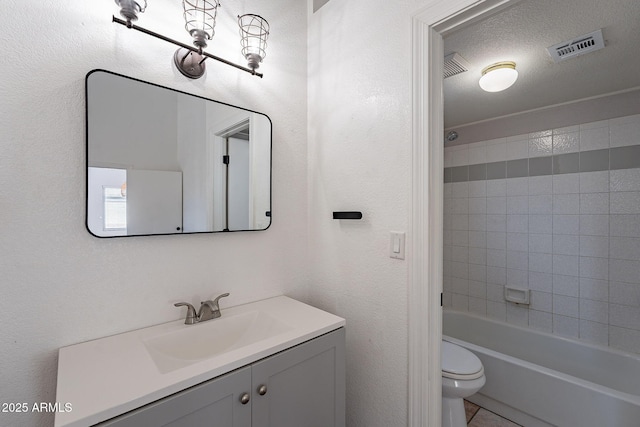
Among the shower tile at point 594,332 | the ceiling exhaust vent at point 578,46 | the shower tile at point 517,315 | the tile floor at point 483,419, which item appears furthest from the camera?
the shower tile at point 517,315

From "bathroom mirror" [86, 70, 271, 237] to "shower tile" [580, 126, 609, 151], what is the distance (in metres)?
2.54

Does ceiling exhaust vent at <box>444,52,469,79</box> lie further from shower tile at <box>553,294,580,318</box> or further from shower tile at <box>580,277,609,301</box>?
shower tile at <box>553,294,580,318</box>

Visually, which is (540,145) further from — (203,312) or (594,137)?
(203,312)

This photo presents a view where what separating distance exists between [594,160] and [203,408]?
9.90ft

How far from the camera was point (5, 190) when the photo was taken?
2.63 ft

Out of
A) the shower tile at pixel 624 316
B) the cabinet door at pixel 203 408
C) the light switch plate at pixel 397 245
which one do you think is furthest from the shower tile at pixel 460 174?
the cabinet door at pixel 203 408

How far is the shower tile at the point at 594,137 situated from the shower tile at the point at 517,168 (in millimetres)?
383

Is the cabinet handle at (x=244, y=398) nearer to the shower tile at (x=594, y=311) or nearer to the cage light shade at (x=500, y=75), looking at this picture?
the cage light shade at (x=500, y=75)

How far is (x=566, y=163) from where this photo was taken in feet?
7.46

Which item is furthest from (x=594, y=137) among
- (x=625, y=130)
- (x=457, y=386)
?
(x=457, y=386)

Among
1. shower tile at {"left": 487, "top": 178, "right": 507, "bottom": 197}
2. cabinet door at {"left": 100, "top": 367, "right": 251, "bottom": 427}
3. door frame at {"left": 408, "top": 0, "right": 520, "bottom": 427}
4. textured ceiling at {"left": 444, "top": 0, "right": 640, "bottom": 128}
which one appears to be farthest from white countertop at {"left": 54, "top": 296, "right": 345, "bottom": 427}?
shower tile at {"left": 487, "top": 178, "right": 507, "bottom": 197}

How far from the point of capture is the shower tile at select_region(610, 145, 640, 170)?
198 centimetres

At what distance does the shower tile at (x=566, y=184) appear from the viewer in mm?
2227

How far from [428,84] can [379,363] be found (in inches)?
46.8
